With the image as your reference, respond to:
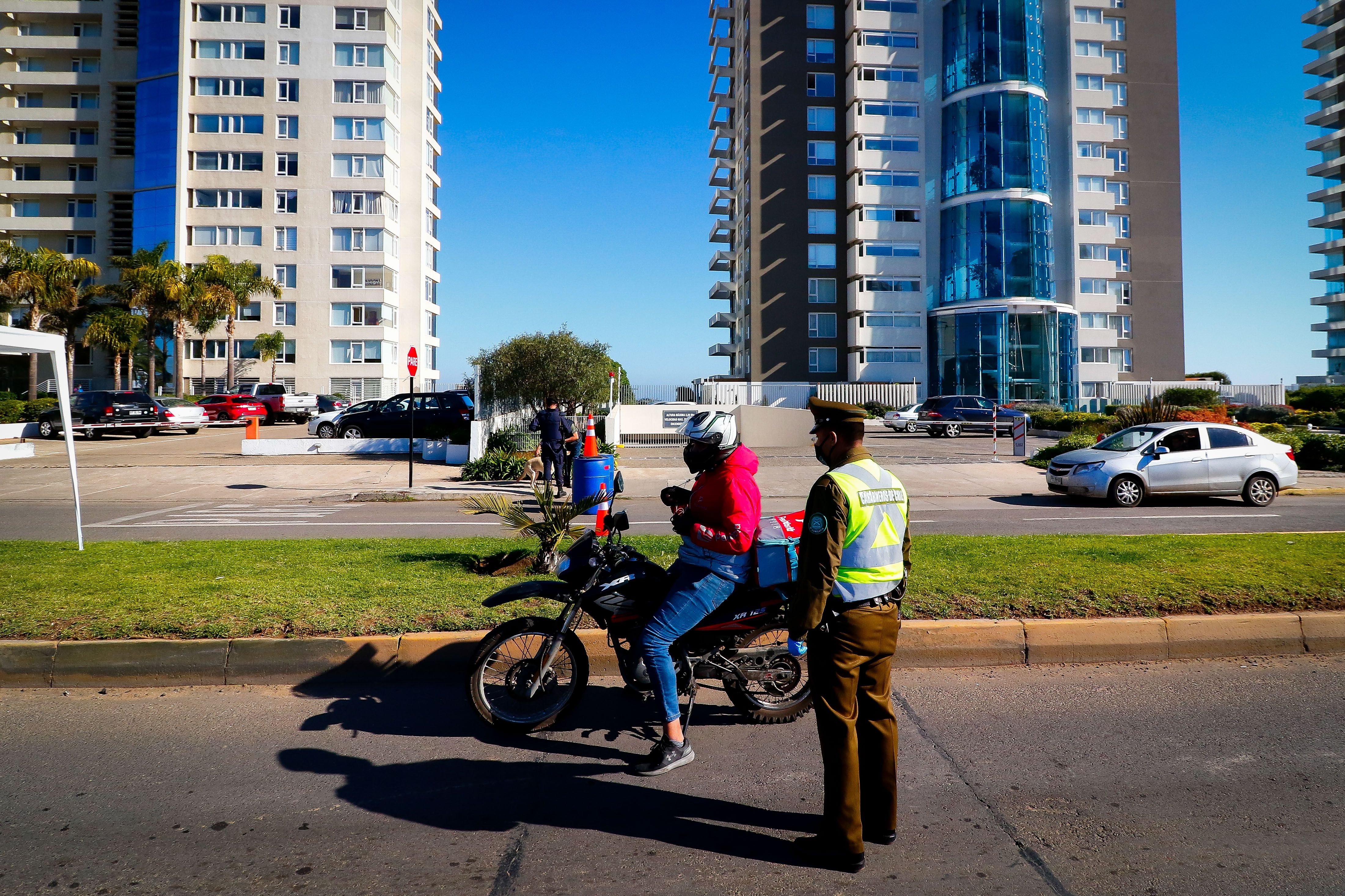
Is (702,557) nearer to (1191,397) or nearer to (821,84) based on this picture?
(1191,397)

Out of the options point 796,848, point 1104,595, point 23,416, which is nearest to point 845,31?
point 23,416

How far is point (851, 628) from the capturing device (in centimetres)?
351

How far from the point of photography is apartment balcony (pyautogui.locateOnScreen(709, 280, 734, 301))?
69.4 meters

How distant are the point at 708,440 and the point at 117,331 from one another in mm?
57299

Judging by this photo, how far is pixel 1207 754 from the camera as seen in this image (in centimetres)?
446

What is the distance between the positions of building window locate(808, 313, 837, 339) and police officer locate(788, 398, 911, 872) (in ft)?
182

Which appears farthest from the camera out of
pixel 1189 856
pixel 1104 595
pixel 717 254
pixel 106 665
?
pixel 717 254

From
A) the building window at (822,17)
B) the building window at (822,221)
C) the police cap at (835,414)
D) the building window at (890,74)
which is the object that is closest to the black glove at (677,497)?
the police cap at (835,414)

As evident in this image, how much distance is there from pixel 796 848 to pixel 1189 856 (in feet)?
5.16

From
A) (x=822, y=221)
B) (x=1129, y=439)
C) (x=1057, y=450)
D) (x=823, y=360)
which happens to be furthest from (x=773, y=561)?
(x=822, y=221)

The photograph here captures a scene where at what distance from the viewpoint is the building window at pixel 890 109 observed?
5622cm

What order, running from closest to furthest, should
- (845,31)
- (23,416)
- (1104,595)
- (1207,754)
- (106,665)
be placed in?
(1207,754) < (106,665) < (1104,595) < (23,416) < (845,31)

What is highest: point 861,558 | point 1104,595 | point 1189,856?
point 861,558

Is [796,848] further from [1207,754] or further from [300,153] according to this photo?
[300,153]
